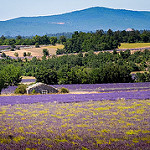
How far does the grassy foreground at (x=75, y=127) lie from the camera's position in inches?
456

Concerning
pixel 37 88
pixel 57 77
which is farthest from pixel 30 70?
pixel 37 88

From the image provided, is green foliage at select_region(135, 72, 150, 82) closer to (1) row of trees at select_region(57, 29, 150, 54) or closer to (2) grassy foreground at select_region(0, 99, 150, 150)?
(2) grassy foreground at select_region(0, 99, 150, 150)

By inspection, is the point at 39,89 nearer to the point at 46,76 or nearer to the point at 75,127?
the point at 46,76

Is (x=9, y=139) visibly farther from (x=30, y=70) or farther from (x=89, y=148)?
(x=30, y=70)

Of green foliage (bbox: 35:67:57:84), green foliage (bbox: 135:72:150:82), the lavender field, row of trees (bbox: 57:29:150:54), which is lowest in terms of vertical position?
green foliage (bbox: 135:72:150:82)

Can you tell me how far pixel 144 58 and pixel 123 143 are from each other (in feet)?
219

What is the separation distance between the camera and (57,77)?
50281mm

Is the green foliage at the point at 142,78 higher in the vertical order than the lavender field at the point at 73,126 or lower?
lower

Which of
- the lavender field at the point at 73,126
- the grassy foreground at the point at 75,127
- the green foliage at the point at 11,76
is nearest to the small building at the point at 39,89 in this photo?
the lavender field at the point at 73,126

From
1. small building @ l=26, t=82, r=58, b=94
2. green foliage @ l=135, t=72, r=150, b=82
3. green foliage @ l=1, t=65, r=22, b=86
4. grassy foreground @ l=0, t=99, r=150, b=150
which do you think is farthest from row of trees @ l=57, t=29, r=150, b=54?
grassy foreground @ l=0, t=99, r=150, b=150

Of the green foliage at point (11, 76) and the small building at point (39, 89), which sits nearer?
the small building at point (39, 89)

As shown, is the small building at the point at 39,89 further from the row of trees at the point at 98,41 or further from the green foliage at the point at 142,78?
the row of trees at the point at 98,41

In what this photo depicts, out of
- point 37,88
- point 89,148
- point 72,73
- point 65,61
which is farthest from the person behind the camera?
point 65,61

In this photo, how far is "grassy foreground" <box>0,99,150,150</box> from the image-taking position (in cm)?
1158
